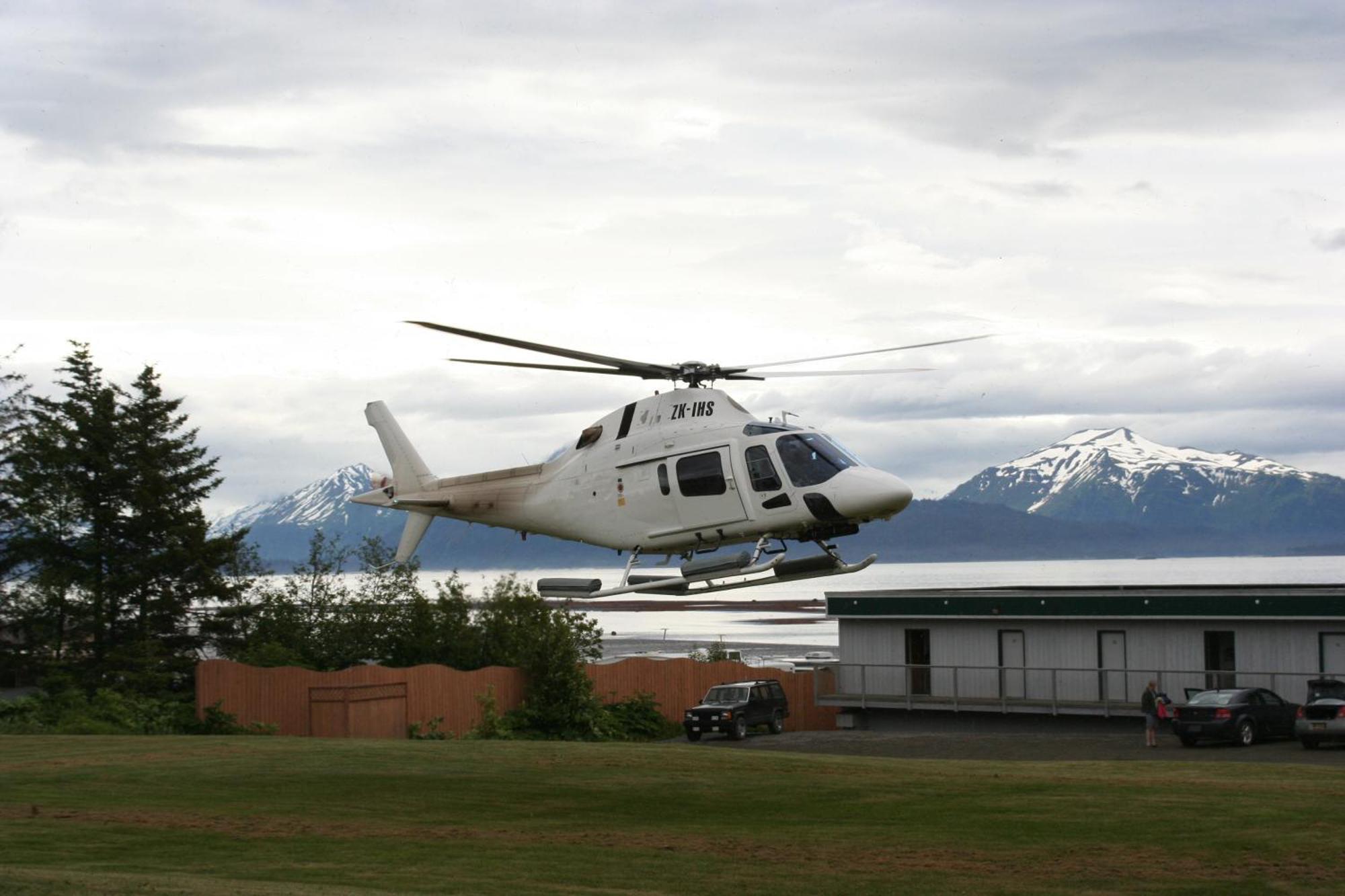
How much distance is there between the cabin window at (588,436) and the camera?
22.4 m

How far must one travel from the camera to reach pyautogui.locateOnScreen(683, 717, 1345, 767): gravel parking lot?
31797 mm

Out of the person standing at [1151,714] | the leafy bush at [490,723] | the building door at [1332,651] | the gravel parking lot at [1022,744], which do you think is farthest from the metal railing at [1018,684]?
the leafy bush at [490,723]

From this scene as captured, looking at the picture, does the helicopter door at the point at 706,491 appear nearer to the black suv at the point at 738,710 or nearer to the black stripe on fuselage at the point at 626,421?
the black stripe on fuselage at the point at 626,421

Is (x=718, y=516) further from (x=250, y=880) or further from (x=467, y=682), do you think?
(x=467, y=682)

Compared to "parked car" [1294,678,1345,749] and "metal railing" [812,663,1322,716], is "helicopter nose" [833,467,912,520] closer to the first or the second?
"parked car" [1294,678,1345,749]

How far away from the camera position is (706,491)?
803 inches

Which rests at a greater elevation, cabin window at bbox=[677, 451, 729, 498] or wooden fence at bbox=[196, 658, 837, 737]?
cabin window at bbox=[677, 451, 729, 498]

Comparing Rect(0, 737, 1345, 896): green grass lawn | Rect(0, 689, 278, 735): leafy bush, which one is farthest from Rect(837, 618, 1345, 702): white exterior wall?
Rect(0, 689, 278, 735): leafy bush

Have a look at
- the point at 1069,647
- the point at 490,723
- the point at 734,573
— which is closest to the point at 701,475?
the point at 734,573

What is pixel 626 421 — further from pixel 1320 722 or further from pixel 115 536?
pixel 115 536

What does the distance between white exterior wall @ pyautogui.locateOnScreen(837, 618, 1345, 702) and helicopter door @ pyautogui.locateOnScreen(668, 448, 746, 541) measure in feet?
67.6

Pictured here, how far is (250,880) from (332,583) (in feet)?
105

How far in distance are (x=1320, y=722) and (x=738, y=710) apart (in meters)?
14.7

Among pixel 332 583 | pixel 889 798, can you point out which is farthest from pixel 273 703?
pixel 889 798
